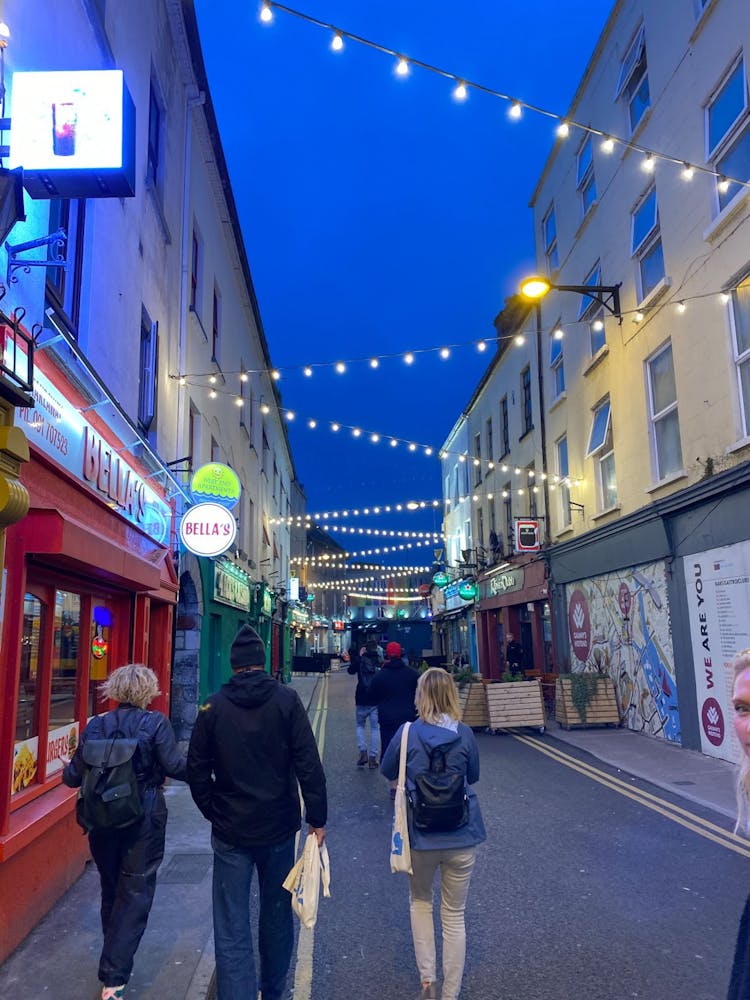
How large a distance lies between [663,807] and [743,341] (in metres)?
6.25

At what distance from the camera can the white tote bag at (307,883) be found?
3.42 m

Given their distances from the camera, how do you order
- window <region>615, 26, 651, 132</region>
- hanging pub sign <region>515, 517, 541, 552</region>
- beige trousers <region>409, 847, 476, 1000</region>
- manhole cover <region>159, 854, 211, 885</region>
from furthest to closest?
hanging pub sign <region>515, 517, 541, 552</region> < window <region>615, 26, 651, 132</region> < manhole cover <region>159, 854, 211, 885</region> < beige trousers <region>409, 847, 476, 1000</region>

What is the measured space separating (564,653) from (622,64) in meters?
12.8

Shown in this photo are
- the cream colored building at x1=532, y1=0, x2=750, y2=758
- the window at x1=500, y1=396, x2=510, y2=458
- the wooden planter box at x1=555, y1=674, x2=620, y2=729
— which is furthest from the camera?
the window at x1=500, y1=396, x2=510, y2=458

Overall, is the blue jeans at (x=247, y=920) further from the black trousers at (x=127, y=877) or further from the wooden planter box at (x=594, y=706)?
the wooden planter box at (x=594, y=706)

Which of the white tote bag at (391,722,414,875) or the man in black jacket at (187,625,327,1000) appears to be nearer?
the man in black jacket at (187,625,327,1000)

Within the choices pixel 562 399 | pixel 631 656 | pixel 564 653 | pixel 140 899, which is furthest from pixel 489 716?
pixel 140 899

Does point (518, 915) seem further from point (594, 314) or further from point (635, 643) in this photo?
point (594, 314)

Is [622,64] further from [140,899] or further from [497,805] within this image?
Answer: [140,899]

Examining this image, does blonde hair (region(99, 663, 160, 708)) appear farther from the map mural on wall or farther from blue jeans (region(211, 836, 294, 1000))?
the map mural on wall

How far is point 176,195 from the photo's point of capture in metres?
12.3

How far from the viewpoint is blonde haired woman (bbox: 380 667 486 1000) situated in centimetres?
373

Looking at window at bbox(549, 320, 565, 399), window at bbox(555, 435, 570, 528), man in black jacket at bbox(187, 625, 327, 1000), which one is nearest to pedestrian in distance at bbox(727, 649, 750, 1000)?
man in black jacket at bbox(187, 625, 327, 1000)

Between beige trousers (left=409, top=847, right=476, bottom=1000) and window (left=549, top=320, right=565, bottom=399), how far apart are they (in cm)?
1561
